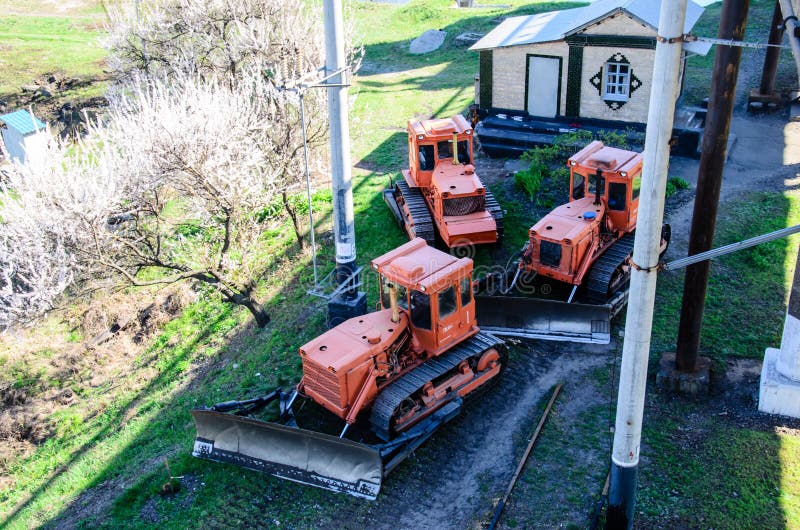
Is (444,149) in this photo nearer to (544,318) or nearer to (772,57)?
(544,318)

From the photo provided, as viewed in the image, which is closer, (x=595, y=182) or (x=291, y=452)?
(x=291, y=452)

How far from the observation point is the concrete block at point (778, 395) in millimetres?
10633

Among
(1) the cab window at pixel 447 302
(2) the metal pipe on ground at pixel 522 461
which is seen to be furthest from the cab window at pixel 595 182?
(1) the cab window at pixel 447 302

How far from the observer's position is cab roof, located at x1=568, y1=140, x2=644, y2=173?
1393 cm

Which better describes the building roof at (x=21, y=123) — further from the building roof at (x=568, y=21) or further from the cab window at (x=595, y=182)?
the cab window at (x=595, y=182)

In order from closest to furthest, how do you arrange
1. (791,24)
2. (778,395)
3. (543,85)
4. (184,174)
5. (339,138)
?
(791,24) < (778,395) < (339,138) < (184,174) < (543,85)

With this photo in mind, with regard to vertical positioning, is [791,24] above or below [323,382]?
above

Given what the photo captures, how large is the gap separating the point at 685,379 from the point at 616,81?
1194 centimetres

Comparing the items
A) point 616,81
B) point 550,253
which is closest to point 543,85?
point 616,81

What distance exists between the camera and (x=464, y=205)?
1542cm

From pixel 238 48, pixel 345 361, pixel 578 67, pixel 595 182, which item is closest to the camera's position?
pixel 345 361

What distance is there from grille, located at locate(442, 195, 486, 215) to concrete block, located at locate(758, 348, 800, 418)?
6649 mm

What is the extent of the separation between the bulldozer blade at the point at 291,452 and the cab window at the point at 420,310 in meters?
2.24

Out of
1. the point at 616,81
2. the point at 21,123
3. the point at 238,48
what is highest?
the point at 238,48
